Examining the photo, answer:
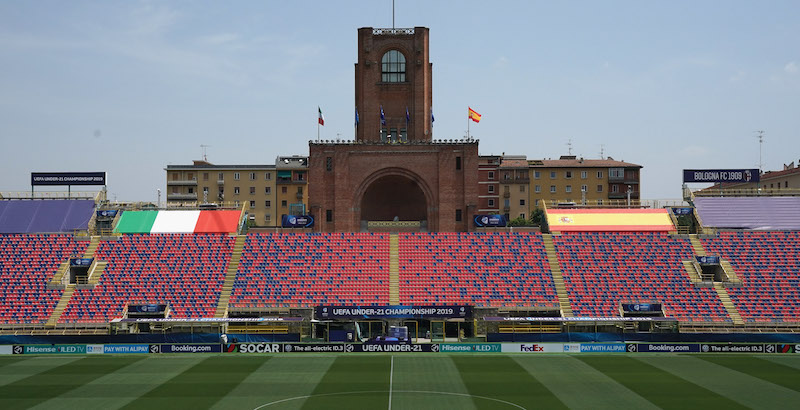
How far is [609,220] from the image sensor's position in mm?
81062

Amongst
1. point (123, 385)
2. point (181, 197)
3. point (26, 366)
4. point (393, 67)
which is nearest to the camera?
point (123, 385)

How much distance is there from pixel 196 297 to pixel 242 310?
4.29 metres

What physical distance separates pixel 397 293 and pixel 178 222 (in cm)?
2484

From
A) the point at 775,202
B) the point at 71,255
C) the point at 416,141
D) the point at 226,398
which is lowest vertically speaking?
the point at 226,398

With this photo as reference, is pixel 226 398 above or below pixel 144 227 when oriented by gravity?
below

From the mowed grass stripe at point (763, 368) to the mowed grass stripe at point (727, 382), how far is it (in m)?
0.65

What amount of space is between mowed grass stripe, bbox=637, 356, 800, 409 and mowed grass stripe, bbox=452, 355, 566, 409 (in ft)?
28.6

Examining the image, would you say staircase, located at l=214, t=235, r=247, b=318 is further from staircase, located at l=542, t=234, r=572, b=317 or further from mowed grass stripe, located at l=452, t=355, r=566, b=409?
staircase, located at l=542, t=234, r=572, b=317

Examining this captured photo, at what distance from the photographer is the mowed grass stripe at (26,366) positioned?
4744cm

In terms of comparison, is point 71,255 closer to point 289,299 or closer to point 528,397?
point 289,299

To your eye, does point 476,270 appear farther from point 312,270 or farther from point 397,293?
point 312,270

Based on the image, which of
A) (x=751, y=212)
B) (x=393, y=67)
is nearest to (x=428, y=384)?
(x=751, y=212)

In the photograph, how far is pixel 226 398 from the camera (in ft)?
134

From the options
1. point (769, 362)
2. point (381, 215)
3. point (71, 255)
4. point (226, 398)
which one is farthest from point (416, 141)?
point (226, 398)
